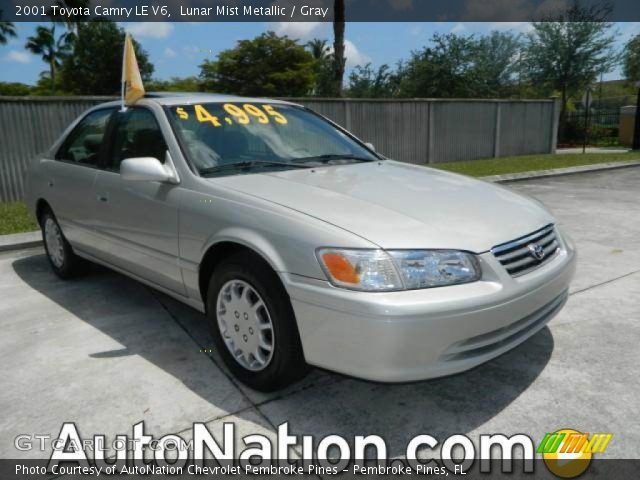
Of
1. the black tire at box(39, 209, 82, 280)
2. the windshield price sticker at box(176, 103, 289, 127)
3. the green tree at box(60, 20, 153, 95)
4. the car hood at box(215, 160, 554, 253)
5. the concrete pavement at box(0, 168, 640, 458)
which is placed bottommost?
the concrete pavement at box(0, 168, 640, 458)

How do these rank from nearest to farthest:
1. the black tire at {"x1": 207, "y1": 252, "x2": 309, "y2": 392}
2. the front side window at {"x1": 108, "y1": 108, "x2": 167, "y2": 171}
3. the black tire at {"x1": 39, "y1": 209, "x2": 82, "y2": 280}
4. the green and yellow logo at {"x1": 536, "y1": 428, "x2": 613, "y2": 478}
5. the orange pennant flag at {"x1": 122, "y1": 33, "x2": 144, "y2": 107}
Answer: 1. the green and yellow logo at {"x1": 536, "y1": 428, "x2": 613, "y2": 478}
2. the black tire at {"x1": 207, "y1": 252, "x2": 309, "y2": 392}
3. the front side window at {"x1": 108, "y1": 108, "x2": 167, "y2": 171}
4. the orange pennant flag at {"x1": 122, "y1": 33, "x2": 144, "y2": 107}
5. the black tire at {"x1": 39, "y1": 209, "x2": 82, "y2": 280}

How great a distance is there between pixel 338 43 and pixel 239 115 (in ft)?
41.6

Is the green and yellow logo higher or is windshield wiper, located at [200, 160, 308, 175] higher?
windshield wiper, located at [200, 160, 308, 175]

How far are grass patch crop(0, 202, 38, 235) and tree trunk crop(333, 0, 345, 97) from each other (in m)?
9.35

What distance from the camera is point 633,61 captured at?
3878cm

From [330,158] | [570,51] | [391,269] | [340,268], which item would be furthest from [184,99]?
[570,51]

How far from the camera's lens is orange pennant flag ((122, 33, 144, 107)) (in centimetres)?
388

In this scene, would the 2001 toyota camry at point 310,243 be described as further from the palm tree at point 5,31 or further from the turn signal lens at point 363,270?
the palm tree at point 5,31

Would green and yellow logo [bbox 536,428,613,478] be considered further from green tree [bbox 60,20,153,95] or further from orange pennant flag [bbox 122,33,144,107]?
green tree [bbox 60,20,153,95]

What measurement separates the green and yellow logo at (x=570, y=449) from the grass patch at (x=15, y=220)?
5928 millimetres

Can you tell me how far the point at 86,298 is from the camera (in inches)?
171

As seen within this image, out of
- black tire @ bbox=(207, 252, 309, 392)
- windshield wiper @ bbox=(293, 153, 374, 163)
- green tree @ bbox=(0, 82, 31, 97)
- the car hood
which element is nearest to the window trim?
the car hood

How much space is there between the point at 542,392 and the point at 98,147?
3516 millimetres

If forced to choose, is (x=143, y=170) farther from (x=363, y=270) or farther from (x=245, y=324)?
(x=363, y=270)
